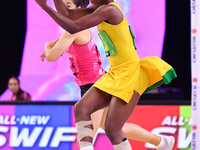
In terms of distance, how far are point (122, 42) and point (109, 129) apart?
0.60 m

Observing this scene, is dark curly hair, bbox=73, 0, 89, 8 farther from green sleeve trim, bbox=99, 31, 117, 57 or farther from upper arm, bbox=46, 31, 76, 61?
green sleeve trim, bbox=99, 31, 117, 57

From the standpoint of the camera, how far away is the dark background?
576 cm

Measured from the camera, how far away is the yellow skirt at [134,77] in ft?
7.22

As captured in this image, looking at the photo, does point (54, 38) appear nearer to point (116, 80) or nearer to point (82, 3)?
point (82, 3)

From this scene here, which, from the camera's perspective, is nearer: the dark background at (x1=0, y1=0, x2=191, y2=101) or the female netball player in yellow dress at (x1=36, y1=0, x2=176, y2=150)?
the female netball player in yellow dress at (x1=36, y1=0, x2=176, y2=150)

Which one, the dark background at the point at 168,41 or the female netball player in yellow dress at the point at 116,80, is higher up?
the female netball player in yellow dress at the point at 116,80

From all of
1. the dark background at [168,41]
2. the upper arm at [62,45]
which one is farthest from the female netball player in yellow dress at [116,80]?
the dark background at [168,41]

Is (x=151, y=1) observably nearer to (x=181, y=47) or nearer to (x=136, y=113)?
(x=181, y=47)

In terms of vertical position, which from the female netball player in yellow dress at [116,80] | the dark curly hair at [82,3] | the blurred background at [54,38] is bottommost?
the blurred background at [54,38]

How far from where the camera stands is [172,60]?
5.89 m

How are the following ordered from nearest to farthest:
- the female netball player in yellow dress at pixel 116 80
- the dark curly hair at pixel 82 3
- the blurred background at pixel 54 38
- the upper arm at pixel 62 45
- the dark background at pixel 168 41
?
the female netball player in yellow dress at pixel 116 80 < the upper arm at pixel 62 45 < the dark curly hair at pixel 82 3 < the blurred background at pixel 54 38 < the dark background at pixel 168 41

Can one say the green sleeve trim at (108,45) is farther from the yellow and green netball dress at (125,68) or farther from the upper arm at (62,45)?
the upper arm at (62,45)

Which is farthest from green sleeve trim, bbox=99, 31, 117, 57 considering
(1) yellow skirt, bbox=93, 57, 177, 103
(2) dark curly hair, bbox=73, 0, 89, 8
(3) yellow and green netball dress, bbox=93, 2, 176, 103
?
(2) dark curly hair, bbox=73, 0, 89, 8

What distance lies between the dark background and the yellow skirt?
310cm
